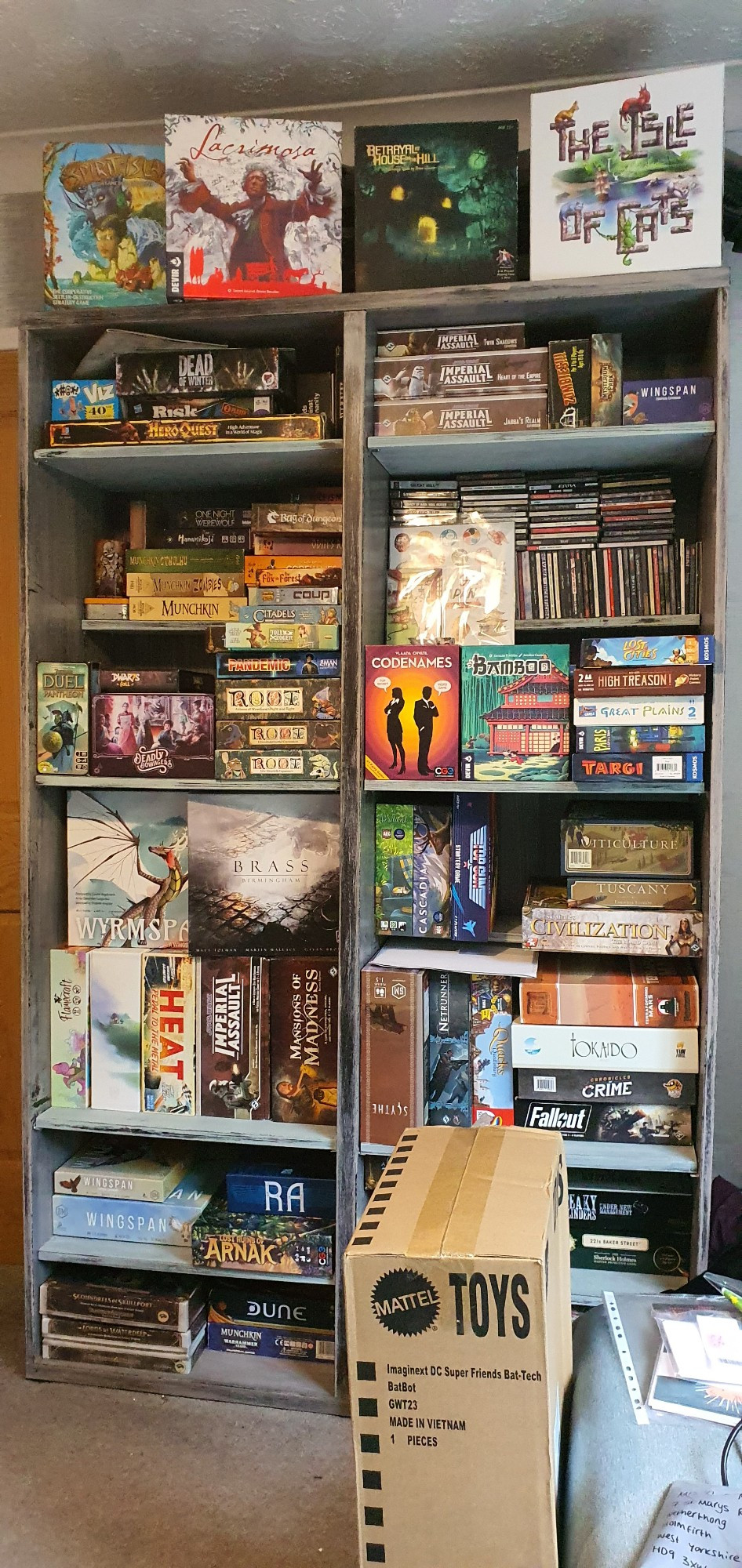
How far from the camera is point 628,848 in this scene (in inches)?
84.1

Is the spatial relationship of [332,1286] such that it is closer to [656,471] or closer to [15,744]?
[15,744]

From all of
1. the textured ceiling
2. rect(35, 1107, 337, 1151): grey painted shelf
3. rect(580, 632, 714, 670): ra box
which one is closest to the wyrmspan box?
rect(35, 1107, 337, 1151): grey painted shelf

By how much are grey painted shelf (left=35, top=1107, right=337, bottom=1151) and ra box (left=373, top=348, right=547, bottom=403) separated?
1.55 metres

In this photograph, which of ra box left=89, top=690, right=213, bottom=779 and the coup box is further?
ra box left=89, top=690, right=213, bottom=779

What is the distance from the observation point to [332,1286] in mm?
2344

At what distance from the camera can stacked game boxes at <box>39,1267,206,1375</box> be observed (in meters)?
2.30

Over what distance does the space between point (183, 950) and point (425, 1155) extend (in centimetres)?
111

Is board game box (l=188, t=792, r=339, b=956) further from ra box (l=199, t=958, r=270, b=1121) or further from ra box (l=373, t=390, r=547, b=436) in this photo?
ra box (l=373, t=390, r=547, b=436)

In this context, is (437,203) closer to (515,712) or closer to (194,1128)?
(515,712)

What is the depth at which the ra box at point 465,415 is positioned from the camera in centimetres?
214

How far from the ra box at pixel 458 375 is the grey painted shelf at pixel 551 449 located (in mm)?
112

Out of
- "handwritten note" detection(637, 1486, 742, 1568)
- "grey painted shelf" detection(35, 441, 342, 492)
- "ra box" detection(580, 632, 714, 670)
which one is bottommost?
"handwritten note" detection(637, 1486, 742, 1568)

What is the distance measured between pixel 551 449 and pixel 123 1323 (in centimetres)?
209

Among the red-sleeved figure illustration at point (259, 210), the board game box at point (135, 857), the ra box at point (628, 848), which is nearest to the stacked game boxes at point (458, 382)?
the red-sleeved figure illustration at point (259, 210)
